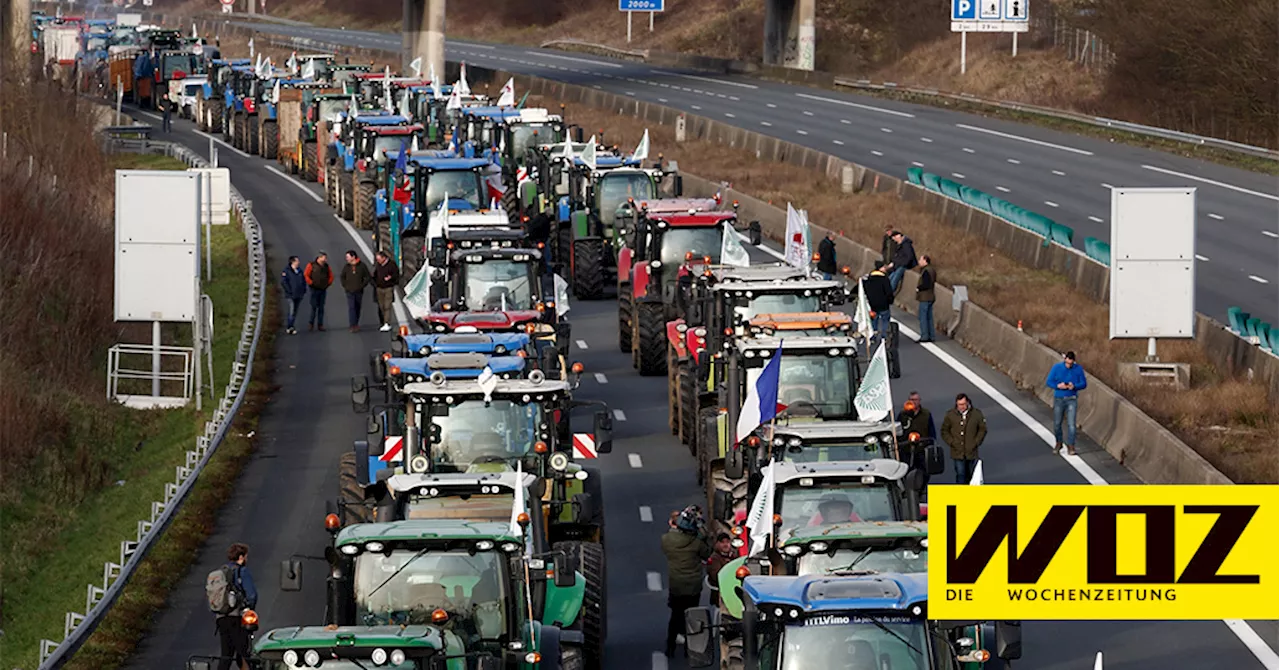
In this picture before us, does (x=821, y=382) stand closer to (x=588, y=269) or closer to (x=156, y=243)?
(x=156, y=243)

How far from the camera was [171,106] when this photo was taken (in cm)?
9056

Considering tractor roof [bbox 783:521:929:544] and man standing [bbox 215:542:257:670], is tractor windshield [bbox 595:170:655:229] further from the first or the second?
tractor roof [bbox 783:521:929:544]

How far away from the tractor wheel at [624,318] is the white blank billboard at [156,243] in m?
7.29

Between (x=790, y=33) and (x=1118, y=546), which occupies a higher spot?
(x=790, y=33)

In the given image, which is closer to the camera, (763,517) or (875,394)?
(763,517)

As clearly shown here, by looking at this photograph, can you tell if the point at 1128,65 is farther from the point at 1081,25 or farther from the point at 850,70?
the point at 850,70

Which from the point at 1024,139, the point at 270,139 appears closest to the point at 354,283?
the point at 270,139

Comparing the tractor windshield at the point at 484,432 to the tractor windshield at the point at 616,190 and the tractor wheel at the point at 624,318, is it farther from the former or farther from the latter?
the tractor windshield at the point at 616,190

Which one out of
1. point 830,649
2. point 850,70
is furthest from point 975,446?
point 850,70

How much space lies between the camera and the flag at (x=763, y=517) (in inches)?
787

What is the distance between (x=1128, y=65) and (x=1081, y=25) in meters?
5.90

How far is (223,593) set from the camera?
72.4 feet

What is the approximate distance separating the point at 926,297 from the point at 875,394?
1529 cm

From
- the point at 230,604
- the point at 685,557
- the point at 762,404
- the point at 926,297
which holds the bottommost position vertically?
the point at 230,604
